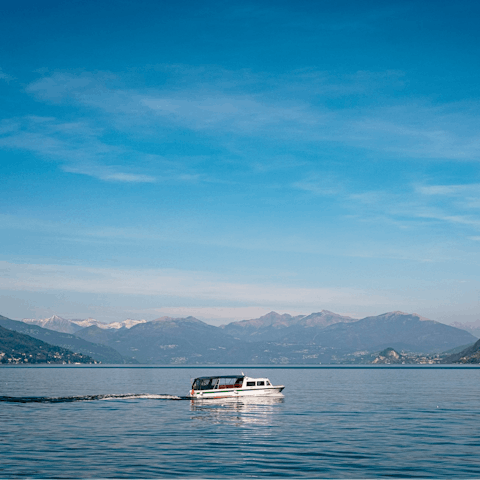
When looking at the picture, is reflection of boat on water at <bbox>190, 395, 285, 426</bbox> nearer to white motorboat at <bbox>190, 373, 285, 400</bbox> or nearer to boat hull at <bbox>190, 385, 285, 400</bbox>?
boat hull at <bbox>190, 385, 285, 400</bbox>

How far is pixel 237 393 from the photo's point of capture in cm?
11894

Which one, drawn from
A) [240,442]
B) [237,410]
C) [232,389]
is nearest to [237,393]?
[232,389]

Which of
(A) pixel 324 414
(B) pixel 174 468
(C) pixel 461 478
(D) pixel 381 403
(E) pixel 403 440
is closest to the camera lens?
(C) pixel 461 478

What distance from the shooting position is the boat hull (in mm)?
114250

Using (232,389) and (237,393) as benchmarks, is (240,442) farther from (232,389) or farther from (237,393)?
(237,393)

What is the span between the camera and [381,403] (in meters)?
107

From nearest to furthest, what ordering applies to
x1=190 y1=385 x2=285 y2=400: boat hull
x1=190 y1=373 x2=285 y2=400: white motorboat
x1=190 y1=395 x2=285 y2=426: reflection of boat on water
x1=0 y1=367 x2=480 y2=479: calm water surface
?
x1=0 y1=367 x2=480 y2=479: calm water surface
x1=190 y1=395 x2=285 y2=426: reflection of boat on water
x1=190 y1=385 x2=285 y2=400: boat hull
x1=190 y1=373 x2=285 y2=400: white motorboat

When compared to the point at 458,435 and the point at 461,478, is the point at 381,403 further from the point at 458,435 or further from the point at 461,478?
the point at 461,478

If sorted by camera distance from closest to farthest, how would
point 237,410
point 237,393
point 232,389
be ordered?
point 237,410 < point 232,389 < point 237,393

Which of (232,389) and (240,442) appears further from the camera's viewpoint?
(232,389)

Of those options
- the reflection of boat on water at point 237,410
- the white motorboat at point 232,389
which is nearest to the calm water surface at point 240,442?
the reflection of boat on water at point 237,410

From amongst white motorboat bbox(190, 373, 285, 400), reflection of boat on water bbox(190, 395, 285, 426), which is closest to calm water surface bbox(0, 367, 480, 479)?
reflection of boat on water bbox(190, 395, 285, 426)

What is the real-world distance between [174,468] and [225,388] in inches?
2995

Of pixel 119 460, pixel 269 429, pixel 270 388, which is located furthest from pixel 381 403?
pixel 119 460
